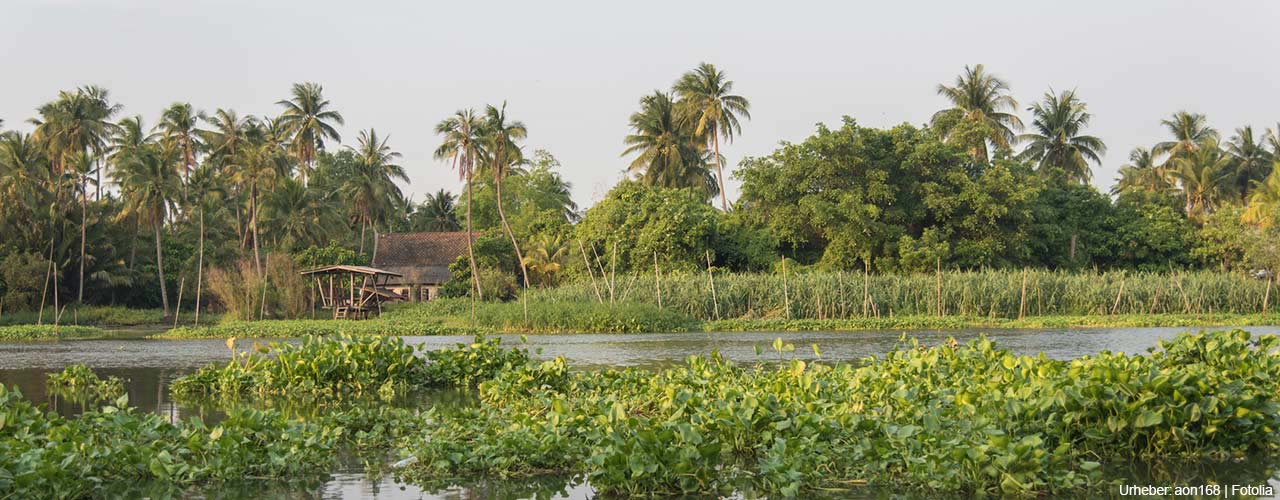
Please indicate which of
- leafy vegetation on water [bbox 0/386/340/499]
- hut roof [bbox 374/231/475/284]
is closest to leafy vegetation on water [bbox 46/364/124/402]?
leafy vegetation on water [bbox 0/386/340/499]

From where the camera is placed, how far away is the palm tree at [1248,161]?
A: 5050 cm

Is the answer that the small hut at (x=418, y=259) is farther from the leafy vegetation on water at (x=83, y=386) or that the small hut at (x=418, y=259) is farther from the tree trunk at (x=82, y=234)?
the leafy vegetation on water at (x=83, y=386)

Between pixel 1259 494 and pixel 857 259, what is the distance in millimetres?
30028

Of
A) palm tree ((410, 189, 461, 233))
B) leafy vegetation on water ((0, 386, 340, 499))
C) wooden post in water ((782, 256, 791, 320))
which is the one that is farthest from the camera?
palm tree ((410, 189, 461, 233))

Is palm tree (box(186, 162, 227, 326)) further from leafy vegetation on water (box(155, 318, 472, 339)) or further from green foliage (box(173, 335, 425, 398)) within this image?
green foliage (box(173, 335, 425, 398))

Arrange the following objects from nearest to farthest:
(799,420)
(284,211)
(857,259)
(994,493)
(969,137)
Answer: (994,493), (799,420), (857,259), (969,137), (284,211)

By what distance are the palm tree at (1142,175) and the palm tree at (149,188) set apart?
38.6 metres

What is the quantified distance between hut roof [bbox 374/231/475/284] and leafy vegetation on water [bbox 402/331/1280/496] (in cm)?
4156

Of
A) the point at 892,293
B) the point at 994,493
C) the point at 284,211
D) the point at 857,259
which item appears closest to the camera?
the point at 994,493

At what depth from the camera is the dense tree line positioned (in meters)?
35.7

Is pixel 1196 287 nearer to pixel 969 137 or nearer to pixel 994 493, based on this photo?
pixel 969 137

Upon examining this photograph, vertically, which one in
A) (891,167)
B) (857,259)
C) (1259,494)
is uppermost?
(891,167)

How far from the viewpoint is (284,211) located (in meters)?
47.5

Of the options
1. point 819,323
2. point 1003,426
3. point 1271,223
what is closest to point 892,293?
point 819,323
